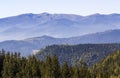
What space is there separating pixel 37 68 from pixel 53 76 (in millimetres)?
9119

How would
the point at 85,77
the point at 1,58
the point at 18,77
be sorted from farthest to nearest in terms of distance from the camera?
the point at 1,58 < the point at 85,77 < the point at 18,77

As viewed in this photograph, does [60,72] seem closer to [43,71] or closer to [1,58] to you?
[43,71]

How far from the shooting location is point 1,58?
523ft

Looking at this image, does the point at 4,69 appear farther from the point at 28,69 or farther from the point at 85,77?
the point at 85,77

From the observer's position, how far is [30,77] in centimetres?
13575

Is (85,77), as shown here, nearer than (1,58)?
Yes

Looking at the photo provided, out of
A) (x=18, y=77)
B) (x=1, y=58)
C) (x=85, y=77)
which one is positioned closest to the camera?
(x=18, y=77)

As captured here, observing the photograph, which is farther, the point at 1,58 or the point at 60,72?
the point at 1,58

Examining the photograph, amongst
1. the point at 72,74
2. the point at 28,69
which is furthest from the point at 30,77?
the point at 72,74

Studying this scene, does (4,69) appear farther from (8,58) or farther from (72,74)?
(72,74)

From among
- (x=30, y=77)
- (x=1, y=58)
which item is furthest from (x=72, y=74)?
(x=1, y=58)

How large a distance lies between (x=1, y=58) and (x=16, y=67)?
1829 cm

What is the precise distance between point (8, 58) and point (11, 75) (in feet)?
35.0

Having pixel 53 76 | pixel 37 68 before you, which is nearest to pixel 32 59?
pixel 37 68
